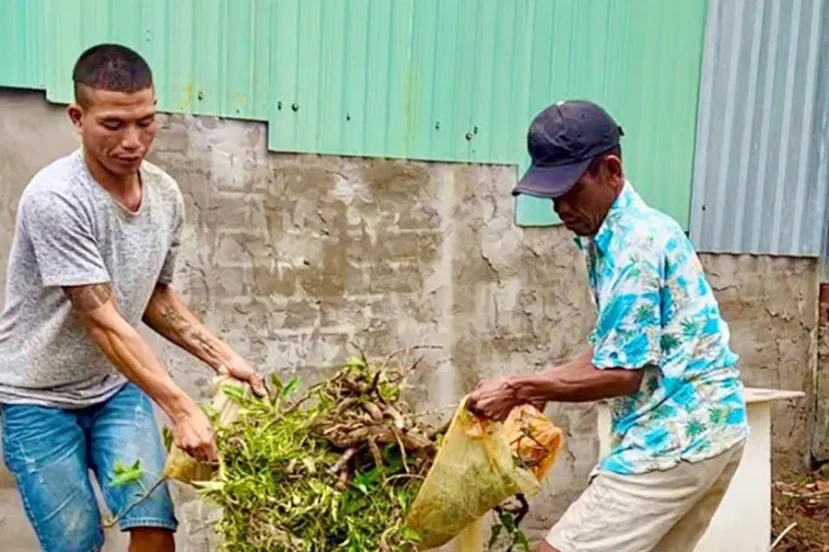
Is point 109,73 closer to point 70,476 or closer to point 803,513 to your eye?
point 70,476

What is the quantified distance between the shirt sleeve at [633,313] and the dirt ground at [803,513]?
123 inches

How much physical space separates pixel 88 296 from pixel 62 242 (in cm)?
15

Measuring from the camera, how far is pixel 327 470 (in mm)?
2883

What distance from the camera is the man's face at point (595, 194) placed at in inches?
120

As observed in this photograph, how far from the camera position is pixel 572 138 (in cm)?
302

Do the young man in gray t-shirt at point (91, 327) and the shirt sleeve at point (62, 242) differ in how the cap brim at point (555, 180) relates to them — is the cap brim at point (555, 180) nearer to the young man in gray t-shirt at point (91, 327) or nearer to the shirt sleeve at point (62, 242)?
the young man in gray t-shirt at point (91, 327)

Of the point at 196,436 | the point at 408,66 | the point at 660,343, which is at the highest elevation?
the point at 408,66

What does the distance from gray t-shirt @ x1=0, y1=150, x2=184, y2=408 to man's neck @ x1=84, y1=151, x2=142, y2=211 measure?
19 mm

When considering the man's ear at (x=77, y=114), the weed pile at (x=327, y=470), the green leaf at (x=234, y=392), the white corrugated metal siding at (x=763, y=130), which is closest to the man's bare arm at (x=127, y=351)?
the weed pile at (x=327, y=470)

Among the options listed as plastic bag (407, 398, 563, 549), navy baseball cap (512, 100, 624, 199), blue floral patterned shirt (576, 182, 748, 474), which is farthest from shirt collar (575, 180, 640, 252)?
plastic bag (407, 398, 563, 549)

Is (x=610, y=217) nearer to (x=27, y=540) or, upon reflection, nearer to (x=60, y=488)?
(x=60, y=488)

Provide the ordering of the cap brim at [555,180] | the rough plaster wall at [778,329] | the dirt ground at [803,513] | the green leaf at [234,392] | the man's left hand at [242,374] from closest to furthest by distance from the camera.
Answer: the cap brim at [555,180], the green leaf at [234,392], the man's left hand at [242,374], the dirt ground at [803,513], the rough plaster wall at [778,329]

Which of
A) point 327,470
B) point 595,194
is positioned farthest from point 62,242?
point 595,194

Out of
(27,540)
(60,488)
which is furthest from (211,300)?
(60,488)
